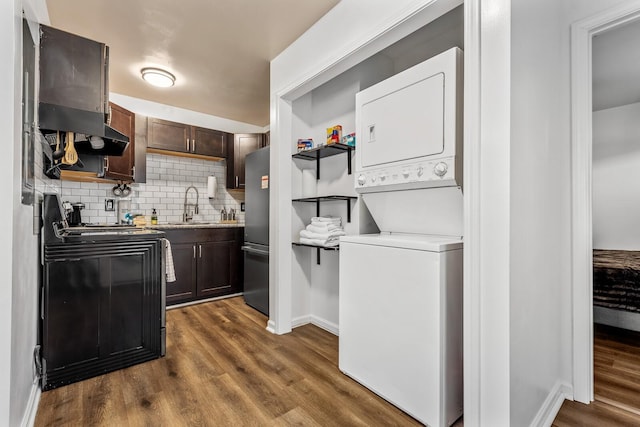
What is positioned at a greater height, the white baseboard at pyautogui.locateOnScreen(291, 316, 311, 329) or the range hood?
the range hood

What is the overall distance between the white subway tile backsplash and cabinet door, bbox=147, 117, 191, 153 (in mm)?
363

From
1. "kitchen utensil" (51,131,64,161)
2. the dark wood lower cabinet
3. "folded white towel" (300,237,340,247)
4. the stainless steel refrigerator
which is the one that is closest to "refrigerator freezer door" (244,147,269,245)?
the stainless steel refrigerator

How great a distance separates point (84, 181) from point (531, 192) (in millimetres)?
4310

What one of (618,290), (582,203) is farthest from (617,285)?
(582,203)

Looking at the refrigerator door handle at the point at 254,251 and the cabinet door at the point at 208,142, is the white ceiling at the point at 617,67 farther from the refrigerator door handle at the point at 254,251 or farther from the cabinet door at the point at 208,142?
the cabinet door at the point at 208,142

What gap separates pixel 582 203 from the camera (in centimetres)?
175

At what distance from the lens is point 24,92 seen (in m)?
1.42

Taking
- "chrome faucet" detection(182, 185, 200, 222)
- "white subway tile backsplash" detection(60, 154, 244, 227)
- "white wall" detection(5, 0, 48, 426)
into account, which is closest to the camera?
"white wall" detection(5, 0, 48, 426)

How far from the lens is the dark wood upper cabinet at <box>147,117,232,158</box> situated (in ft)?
12.3

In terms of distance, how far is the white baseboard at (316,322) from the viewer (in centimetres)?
273

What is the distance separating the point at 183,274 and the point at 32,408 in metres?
1.97

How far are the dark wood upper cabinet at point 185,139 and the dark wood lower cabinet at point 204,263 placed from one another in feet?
3.69

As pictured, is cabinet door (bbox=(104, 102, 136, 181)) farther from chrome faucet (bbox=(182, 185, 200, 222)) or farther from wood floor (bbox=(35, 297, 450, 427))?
wood floor (bbox=(35, 297, 450, 427))

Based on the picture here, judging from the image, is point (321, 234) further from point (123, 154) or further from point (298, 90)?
point (123, 154)
